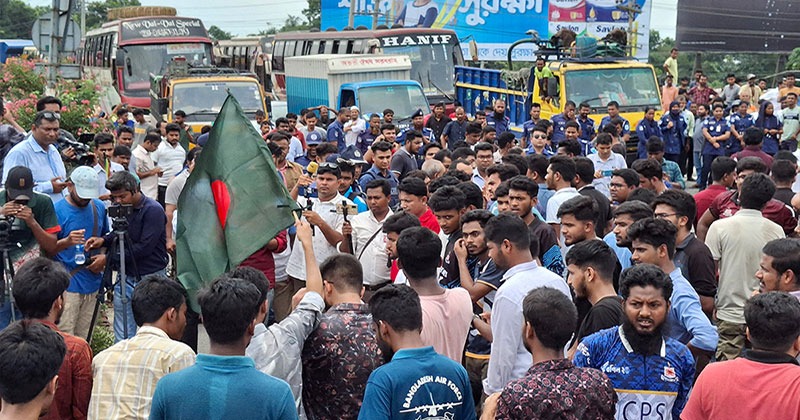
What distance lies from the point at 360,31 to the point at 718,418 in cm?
2771

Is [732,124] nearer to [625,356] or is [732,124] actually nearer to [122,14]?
[625,356]

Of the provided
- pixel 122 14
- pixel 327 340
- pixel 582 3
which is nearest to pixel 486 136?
pixel 327 340

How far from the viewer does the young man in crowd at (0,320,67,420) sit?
3.90 metres

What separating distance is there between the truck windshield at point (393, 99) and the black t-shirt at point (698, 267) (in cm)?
1472

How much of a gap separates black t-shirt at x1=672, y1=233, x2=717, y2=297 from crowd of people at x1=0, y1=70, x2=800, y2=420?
0.04 ft

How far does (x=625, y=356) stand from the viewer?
184 inches

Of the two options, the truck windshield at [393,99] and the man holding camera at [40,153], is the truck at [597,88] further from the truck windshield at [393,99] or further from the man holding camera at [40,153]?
the man holding camera at [40,153]

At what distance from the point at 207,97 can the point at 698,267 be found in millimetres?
16378

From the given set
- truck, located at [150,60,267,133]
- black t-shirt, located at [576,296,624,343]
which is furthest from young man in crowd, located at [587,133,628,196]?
truck, located at [150,60,267,133]

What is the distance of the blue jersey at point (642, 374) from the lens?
4.64 metres

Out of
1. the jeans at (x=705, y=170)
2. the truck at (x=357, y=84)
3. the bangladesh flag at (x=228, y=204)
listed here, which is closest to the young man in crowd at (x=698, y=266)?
the bangladesh flag at (x=228, y=204)

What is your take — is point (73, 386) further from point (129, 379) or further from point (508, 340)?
point (508, 340)

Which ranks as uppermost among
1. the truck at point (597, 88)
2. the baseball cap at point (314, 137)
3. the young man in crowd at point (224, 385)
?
the truck at point (597, 88)

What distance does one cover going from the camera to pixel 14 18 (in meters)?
87.9
